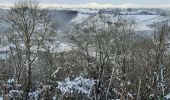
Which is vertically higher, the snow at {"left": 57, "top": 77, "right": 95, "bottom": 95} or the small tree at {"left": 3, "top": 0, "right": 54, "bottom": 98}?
the snow at {"left": 57, "top": 77, "right": 95, "bottom": 95}

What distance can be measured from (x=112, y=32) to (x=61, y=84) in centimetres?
3395

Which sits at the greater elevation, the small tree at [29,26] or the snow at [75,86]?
the snow at [75,86]

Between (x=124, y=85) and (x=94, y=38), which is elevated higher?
(x=124, y=85)

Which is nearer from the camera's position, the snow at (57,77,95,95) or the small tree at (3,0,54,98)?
the snow at (57,77,95,95)

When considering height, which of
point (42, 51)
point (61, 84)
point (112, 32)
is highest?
point (61, 84)

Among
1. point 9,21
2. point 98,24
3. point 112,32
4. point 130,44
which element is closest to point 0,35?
point 9,21

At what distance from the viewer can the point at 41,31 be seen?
4638cm

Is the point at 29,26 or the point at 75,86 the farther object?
the point at 29,26

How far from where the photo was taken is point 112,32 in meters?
43.0

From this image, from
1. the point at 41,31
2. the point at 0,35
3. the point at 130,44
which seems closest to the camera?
the point at 130,44

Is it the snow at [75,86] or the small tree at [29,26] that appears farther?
the small tree at [29,26]

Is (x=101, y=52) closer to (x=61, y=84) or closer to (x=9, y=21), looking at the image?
(x=9, y=21)

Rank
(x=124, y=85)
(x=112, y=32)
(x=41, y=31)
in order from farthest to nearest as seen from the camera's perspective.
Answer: (x=41, y=31), (x=112, y=32), (x=124, y=85)

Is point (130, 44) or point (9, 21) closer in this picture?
point (130, 44)
